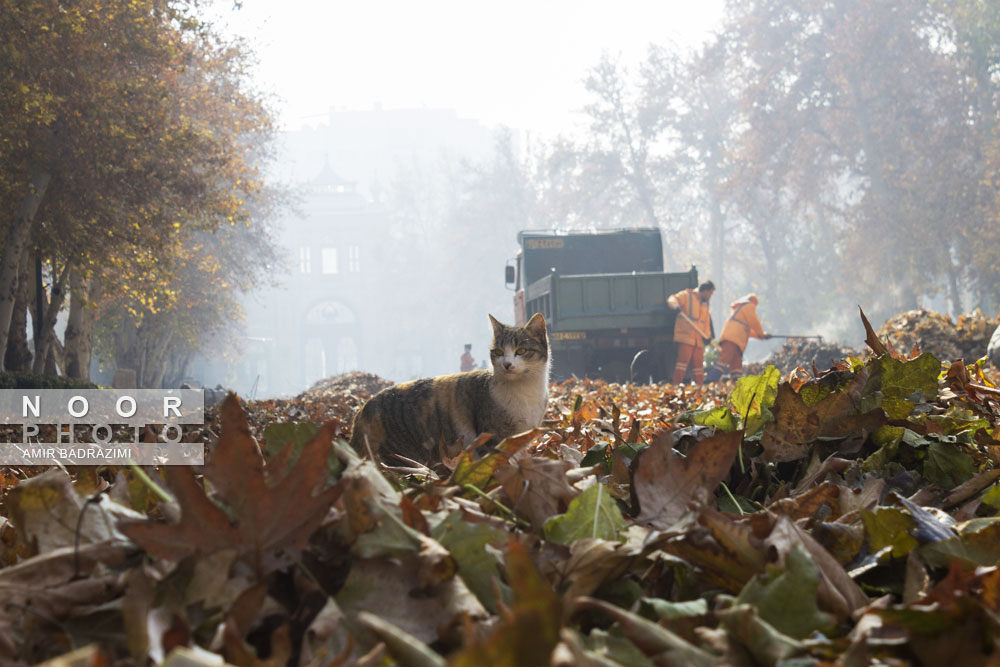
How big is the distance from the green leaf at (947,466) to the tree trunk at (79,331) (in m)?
22.6

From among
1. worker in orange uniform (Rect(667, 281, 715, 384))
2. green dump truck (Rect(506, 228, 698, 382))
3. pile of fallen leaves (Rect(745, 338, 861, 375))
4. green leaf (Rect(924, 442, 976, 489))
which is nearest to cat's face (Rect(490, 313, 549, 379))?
green leaf (Rect(924, 442, 976, 489))

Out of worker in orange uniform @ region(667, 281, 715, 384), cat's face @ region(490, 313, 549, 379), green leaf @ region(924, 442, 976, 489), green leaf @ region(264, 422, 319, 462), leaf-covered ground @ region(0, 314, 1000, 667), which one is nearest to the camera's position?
leaf-covered ground @ region(0, 314, 1000, 667)

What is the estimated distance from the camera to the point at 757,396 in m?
1.89

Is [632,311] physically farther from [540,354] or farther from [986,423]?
[986,423]

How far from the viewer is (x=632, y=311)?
20531mm

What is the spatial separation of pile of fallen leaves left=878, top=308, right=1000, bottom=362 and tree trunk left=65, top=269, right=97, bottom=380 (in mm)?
19099

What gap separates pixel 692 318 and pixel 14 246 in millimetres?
14139

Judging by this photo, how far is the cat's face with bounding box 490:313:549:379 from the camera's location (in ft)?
19.0

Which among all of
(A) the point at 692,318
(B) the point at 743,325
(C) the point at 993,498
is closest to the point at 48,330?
(A) the point at 692,318

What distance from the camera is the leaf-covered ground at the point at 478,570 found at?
86cm

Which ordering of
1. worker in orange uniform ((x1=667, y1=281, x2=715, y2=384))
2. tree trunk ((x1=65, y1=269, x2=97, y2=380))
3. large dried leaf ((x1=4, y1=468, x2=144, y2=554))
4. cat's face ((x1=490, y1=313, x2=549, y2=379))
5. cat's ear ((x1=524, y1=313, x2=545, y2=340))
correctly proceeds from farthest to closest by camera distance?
tree trunk ((x1=65, y1=269, x2=97, y2=380)) → worker in orange uniform ((x1=667, y1=281, x2=715, y2=384)) → cat's ear ((x1=524, y1=313, x2=545, y2=340)) → cat's face ((x1=490, y1=313, x2=549, y2=379)) → large dried leaf ((x1=4, y1=468, x2=144, y2=554))

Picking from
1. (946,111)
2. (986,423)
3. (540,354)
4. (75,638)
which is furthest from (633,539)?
(946,111)

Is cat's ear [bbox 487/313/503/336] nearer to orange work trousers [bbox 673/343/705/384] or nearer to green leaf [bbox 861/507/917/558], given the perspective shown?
green leaf [bbox 861/507/917/558]

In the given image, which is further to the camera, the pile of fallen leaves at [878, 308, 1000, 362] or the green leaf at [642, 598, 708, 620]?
the pile of fallen leaves at [878, 308, 1000, 362]
